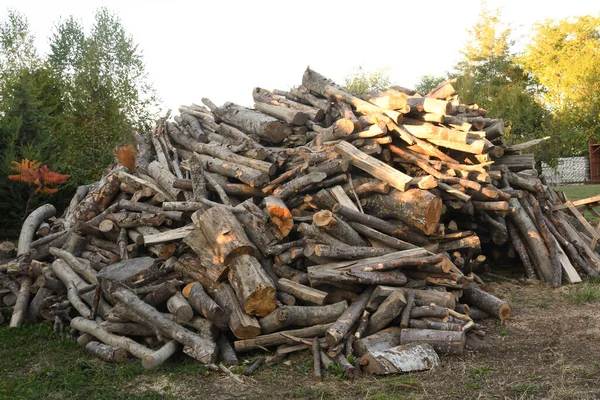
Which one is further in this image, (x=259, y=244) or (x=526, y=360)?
(x=259, y=244)

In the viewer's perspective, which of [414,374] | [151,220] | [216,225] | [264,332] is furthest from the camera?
[151,220]

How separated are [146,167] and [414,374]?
8354 millimetres

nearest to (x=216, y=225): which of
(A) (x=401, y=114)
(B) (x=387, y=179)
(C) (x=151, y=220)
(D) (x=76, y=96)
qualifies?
(C) (x=151, y=220)

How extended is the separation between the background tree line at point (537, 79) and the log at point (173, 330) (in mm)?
30349

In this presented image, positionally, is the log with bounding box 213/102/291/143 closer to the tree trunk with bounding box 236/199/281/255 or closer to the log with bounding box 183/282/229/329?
the tree trunk with bounding box 236/199/281/255

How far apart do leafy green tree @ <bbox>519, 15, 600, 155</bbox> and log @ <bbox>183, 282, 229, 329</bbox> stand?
33.5 m

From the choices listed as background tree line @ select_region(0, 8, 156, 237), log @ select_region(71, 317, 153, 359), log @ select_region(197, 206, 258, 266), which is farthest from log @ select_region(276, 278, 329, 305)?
background tree line @ select_region(0, 8, 156, 237)

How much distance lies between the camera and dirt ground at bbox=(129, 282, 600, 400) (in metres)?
5.98

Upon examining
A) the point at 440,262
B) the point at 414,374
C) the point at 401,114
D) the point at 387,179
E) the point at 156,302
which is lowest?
the point at 414,374

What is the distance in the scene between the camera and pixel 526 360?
689cm

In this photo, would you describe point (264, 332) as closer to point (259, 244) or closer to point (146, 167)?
point (259, 244)

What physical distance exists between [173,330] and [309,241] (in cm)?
230

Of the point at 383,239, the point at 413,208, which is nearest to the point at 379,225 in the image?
Result: the point at 383,239

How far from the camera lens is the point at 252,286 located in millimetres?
7520
